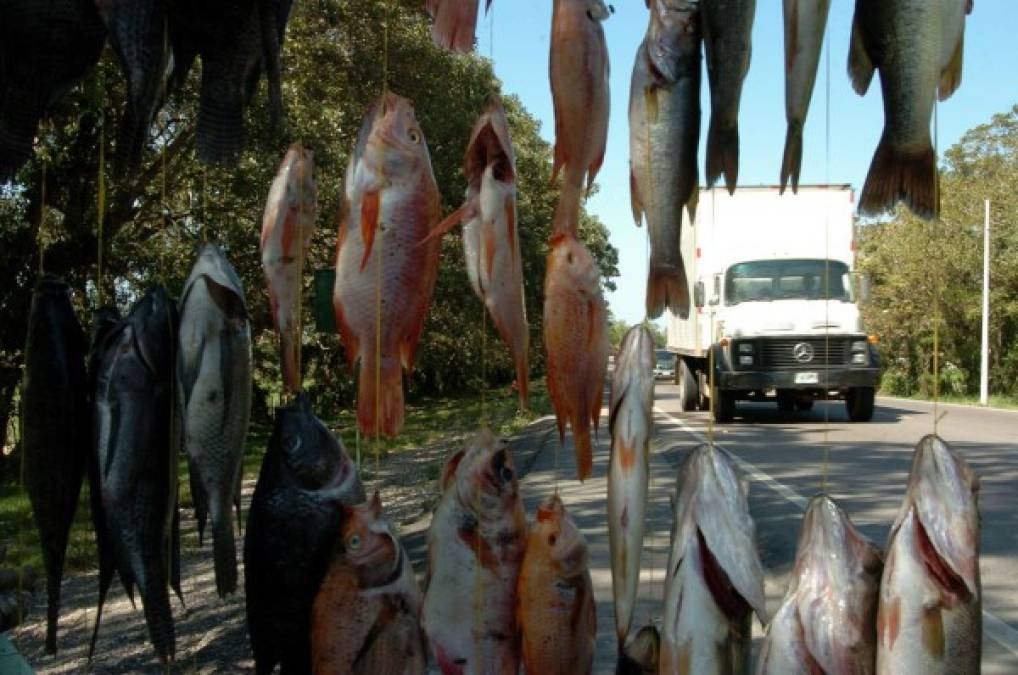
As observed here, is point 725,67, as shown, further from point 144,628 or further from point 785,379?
point 785,379

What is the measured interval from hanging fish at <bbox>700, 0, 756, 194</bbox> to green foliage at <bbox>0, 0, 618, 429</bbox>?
392 mm

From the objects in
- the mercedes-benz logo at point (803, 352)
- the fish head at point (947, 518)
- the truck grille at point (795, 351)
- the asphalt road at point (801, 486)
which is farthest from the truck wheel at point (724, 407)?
the fish head at point (947, 518)

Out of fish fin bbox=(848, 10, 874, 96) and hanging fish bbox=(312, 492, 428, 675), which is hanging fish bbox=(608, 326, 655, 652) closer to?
hanging fish bbox=(312, 492, 428, 675)

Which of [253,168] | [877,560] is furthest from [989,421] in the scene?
[877,560]

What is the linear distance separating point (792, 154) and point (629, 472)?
54cm

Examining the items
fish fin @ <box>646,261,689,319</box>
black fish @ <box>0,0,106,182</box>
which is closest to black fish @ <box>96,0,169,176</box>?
black fish @ <box>0,0,106,182</box>

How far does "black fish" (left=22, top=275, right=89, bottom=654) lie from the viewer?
1618mm

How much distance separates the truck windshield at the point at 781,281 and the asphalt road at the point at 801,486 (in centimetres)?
209

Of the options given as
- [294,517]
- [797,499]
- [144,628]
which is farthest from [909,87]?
[797,499]

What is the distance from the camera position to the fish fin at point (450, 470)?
62.0 inches

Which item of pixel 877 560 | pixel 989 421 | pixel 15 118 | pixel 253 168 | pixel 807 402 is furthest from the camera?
pixel 807 402

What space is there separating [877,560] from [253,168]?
7.66 meters

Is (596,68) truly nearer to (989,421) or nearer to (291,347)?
(291,347)

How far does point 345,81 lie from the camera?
1077cm
